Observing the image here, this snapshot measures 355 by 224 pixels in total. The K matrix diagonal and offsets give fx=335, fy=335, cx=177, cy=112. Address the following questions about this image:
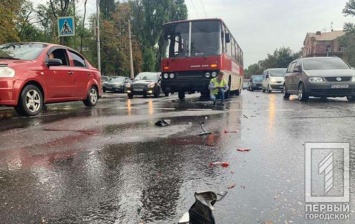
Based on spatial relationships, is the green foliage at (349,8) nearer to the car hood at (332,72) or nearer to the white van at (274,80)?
the white van at (274,80)

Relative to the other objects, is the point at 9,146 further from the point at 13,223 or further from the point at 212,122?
the point at 212,122

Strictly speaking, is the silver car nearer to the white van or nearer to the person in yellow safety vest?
the person in yellow safety vest

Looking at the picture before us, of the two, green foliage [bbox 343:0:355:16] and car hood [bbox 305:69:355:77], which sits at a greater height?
green foliage [bbox 343:0:355:16]

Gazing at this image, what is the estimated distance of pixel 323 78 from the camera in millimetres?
12023

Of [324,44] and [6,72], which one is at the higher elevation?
[324,44]

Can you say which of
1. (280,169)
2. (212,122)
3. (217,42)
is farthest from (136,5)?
(280,169)

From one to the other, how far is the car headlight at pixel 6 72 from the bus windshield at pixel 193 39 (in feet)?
24.7

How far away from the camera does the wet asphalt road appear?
2520mm

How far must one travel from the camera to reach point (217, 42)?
13.5m

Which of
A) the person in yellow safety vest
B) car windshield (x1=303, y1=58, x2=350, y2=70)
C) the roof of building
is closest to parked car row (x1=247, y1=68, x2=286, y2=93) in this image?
car windshield (x1=303, y1=58, x2=350, y2=70)

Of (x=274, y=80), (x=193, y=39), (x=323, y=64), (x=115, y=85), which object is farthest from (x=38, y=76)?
(x=115, y=85)

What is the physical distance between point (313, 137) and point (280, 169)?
6.36 feet

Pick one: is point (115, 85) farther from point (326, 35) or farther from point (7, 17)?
point (326, 35)

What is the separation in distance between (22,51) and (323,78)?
9842 mm
